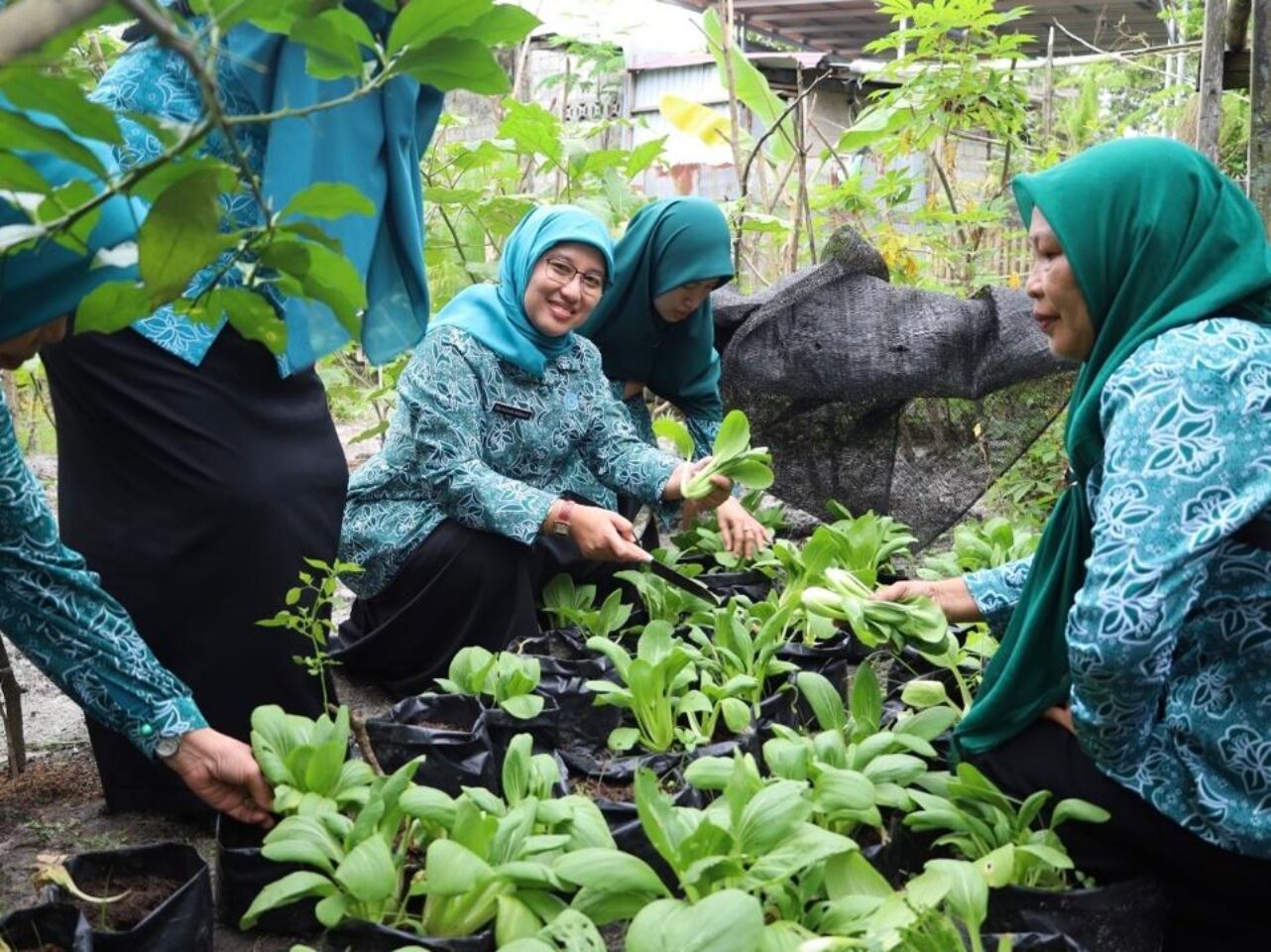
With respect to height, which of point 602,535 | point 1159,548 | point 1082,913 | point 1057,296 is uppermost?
point 1057,296

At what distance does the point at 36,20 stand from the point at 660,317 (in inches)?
135

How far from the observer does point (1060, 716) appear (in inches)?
86.4

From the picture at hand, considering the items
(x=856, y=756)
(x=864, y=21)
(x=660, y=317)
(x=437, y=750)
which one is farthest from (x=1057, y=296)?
(x=864, y=21)

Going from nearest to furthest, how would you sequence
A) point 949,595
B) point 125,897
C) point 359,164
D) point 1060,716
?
point 125,897
point 1060,716
point 359,164
point 949,595

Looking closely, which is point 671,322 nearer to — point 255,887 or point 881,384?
point 881,384

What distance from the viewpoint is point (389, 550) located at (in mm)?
3424

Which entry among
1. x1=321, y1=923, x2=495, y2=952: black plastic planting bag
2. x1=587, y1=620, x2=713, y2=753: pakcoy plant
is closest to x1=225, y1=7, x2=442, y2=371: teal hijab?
x1=587, y1=620, x2=713, y2=753: pakcoy plant

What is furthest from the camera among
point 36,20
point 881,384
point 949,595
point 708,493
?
point 881,384

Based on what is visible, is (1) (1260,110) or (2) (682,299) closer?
(1) (1260,110)

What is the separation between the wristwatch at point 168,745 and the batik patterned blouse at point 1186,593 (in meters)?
1.25

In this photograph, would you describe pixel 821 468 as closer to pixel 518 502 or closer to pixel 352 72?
pixel 518 502

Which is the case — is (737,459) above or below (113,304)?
below

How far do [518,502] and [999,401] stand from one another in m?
1.64

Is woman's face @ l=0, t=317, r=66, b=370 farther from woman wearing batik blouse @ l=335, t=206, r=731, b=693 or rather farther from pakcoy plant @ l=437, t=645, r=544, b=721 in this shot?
woman wearing batik blouse @ l=335, t=206, r=731, b=693
